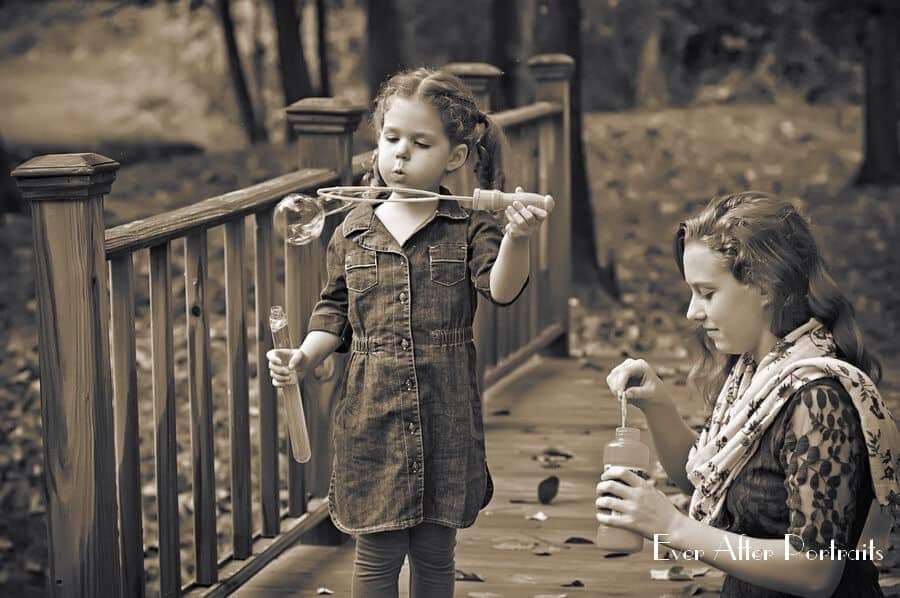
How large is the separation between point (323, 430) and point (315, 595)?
1.85 ft

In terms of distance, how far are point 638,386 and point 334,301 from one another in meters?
0.94

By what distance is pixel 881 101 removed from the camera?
52.5 feet

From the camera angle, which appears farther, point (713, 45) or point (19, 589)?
point (713, 45)

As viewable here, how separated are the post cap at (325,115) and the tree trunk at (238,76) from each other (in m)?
15.4

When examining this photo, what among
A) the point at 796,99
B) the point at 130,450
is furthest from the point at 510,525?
the point at 796,99

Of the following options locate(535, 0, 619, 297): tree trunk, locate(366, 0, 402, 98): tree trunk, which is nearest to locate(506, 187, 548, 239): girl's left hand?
locate(535, 0, 619, 297): tree trunk

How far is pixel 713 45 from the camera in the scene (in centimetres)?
1623

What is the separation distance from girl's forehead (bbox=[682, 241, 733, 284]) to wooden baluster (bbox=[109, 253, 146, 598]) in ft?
4.61

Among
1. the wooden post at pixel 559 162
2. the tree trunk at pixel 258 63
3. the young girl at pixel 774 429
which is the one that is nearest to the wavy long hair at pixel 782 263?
the young girl at pixel 774 429

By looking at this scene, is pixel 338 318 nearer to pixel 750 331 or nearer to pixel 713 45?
pixel 750 331

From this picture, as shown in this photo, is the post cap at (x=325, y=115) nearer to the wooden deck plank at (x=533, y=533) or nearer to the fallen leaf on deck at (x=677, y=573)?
the wooden deck plank at (x=533, y=533)

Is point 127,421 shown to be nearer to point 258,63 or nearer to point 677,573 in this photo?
point 677,573

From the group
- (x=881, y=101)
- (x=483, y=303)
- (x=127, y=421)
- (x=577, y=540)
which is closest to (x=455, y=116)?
(x=127, y=421)

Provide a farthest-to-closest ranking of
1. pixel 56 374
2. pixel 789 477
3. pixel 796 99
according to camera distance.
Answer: pixel 796 99, pixel 56 374, pixel 789 477
